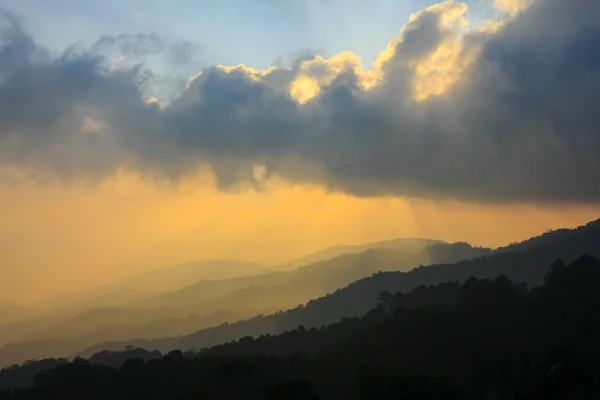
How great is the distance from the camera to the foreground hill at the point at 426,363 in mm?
38406

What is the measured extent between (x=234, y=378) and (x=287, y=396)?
1325cm

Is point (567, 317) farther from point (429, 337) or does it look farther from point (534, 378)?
point (534, 378)

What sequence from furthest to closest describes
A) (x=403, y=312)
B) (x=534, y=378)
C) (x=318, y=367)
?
1. (x=403, y=312)
2. (x=318, y=367)
3. (x=534, y=378)

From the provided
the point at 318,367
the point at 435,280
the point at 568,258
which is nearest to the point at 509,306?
the point at 318,367

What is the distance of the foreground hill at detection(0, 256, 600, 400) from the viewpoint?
3841 cm

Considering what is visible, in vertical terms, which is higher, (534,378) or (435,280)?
(435,280)

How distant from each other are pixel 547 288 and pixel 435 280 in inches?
4965

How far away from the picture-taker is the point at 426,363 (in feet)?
197

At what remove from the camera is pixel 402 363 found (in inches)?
2381

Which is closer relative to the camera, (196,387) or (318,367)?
(196,387)

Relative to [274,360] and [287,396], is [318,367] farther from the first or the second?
[287,396]

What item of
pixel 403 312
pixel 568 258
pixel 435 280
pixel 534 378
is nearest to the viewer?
pixel 534 378

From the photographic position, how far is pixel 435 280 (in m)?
197

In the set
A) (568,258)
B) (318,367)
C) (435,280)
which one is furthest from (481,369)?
(435,280)
